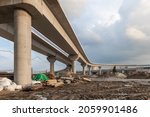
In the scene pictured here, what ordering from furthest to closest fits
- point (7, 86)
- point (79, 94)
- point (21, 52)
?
point (21, 52) < point (7, 86) < point (79, 94)

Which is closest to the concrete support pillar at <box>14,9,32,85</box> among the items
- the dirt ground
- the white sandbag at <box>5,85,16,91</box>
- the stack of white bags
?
the stack of white bags

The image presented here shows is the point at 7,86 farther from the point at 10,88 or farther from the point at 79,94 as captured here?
the point at 79,94

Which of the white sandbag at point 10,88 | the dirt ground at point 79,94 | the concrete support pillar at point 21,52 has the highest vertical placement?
the concrete support pillar at point 21,52

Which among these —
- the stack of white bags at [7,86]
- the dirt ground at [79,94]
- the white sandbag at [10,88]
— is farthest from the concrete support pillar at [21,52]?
the dirt ground at [79,94]

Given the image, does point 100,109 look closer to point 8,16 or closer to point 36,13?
point 36,13

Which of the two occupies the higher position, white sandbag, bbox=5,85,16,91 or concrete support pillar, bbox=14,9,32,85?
concrete support pillar, bbox=14,9,32,85

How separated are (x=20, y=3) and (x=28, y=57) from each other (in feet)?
14.8

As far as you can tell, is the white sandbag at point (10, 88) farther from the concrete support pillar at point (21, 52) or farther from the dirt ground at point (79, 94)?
the concrete support pillar at point (21, 52)

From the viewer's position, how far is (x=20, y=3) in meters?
20.3

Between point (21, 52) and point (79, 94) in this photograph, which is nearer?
point (79, 94)

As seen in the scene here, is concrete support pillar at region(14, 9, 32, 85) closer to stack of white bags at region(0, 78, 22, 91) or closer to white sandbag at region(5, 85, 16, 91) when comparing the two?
stack of white bags at region(0, 78, 22, 91)

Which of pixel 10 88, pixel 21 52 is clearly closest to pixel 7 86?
pixel 10 88

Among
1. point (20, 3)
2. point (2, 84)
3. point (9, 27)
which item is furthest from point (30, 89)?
point (9, 27)

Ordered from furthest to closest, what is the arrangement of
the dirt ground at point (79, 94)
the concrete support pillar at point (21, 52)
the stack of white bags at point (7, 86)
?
1. the concrete support pillar at point (21, 52)
2. the stack of white bags at point (7, 86)
3. the dirt ground at point (79, 94)
